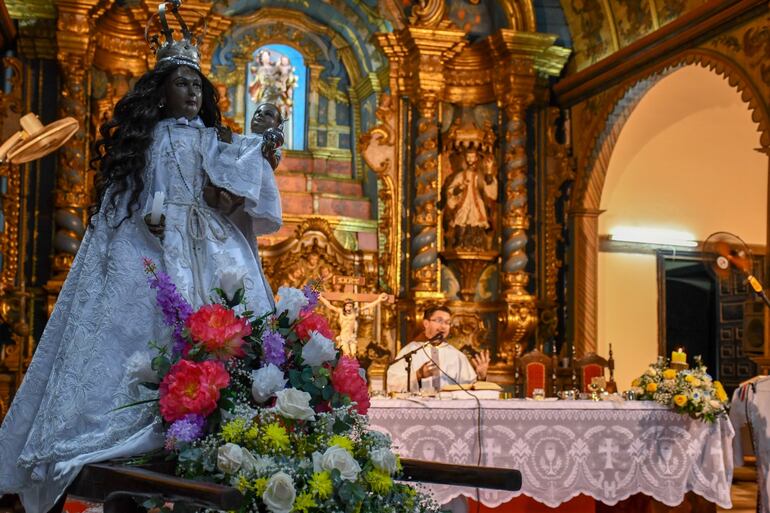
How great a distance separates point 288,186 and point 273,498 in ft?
32.9

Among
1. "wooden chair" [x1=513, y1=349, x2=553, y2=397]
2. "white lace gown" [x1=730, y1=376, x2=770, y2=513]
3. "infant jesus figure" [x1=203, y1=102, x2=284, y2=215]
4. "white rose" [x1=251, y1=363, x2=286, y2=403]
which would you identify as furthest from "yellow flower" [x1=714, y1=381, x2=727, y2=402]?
"white rose" [x1=251, y1=363, x2=286, y2=403]

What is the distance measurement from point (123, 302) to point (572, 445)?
3.90m

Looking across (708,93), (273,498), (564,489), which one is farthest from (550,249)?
(273,498)

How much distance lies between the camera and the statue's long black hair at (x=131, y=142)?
3760 mm

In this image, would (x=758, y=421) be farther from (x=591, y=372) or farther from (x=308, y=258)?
(x=308, y=258)

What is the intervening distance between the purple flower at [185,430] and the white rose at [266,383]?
0.61ft

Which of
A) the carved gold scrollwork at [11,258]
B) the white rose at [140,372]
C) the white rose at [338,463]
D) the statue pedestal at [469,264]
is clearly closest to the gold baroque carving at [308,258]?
the statue pedestal at [469,264]

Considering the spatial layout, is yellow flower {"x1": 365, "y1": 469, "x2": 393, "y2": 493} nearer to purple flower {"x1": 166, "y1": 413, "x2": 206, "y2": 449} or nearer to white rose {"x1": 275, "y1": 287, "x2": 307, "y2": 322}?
purple flower {"x1": 166, "y1": 413, "x2": 206, "y2": 449}

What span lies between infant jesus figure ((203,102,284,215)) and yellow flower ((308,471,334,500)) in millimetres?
1318

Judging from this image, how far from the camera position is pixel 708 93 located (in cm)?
1143

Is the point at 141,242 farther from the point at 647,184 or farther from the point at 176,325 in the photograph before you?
the point at 647,184

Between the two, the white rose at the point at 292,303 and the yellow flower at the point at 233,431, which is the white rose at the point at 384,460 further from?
the white rose at the point at 292,303

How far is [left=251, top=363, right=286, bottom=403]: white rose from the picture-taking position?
307 centimetres

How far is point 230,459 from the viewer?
2.82 meters
